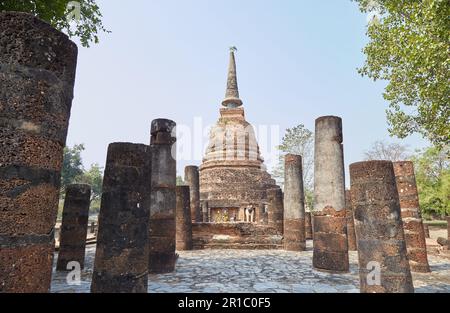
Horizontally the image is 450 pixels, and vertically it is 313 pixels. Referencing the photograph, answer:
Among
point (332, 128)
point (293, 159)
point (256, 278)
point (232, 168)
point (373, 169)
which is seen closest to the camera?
point (373, 169)

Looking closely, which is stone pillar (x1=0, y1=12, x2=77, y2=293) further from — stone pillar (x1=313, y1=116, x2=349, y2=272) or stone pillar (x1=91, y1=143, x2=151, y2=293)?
stone pillar (x1=313, y1=116, x2=349, y2=272)

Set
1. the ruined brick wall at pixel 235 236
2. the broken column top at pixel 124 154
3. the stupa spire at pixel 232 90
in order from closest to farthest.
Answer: the broken column top at pixel 124 154 < the ruined brick wall at pixel 235 236 < the stupa spire at pixel 232 90

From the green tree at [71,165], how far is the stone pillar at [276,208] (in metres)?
27.7

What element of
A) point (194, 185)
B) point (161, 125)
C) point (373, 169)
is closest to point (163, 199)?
point (161, 125)

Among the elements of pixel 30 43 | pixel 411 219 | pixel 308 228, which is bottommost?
pixel 308 228

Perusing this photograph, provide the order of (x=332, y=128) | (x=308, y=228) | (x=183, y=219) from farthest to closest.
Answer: (x=308, y=228), (x=183, y=219), (x=332, y=128)

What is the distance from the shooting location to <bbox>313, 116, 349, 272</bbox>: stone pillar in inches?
296

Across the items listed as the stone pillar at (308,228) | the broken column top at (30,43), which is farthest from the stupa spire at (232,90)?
the broken column top at (30,43)

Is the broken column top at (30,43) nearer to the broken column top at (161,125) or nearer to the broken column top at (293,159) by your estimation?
the broken column top at (161,125)

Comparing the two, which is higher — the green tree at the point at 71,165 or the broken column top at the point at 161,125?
the green tree at the point at 71,165

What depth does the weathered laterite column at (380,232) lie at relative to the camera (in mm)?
4699

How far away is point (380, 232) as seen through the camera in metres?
4.82

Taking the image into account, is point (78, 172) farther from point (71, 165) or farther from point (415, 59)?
point (415, 59)

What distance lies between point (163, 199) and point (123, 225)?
3.44 metres
